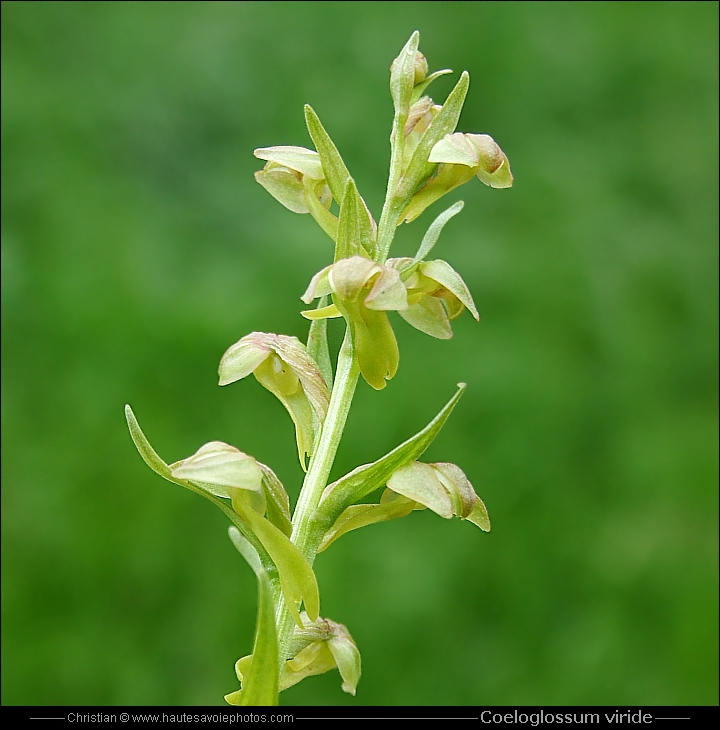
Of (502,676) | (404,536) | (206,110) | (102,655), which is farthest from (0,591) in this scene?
(206,110)

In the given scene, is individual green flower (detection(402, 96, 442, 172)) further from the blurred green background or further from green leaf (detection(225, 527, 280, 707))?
the blurred green background

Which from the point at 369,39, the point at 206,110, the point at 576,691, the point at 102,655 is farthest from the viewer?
the point at 369,39

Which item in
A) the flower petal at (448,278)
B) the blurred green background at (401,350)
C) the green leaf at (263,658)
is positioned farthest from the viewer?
the blurred green background at (401,350)

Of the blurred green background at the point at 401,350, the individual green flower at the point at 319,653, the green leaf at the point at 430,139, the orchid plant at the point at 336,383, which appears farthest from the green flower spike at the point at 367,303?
the blurred green background at the point at 401,350

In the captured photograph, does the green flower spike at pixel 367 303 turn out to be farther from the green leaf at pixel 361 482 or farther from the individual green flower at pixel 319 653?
the individual green flower at pixel 319 653

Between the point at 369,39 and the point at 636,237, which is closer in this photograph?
the point at 636,237

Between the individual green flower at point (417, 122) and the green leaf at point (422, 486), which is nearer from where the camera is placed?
the green leaf at point (422, 486)

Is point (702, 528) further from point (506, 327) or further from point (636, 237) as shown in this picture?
point (636, 237)
